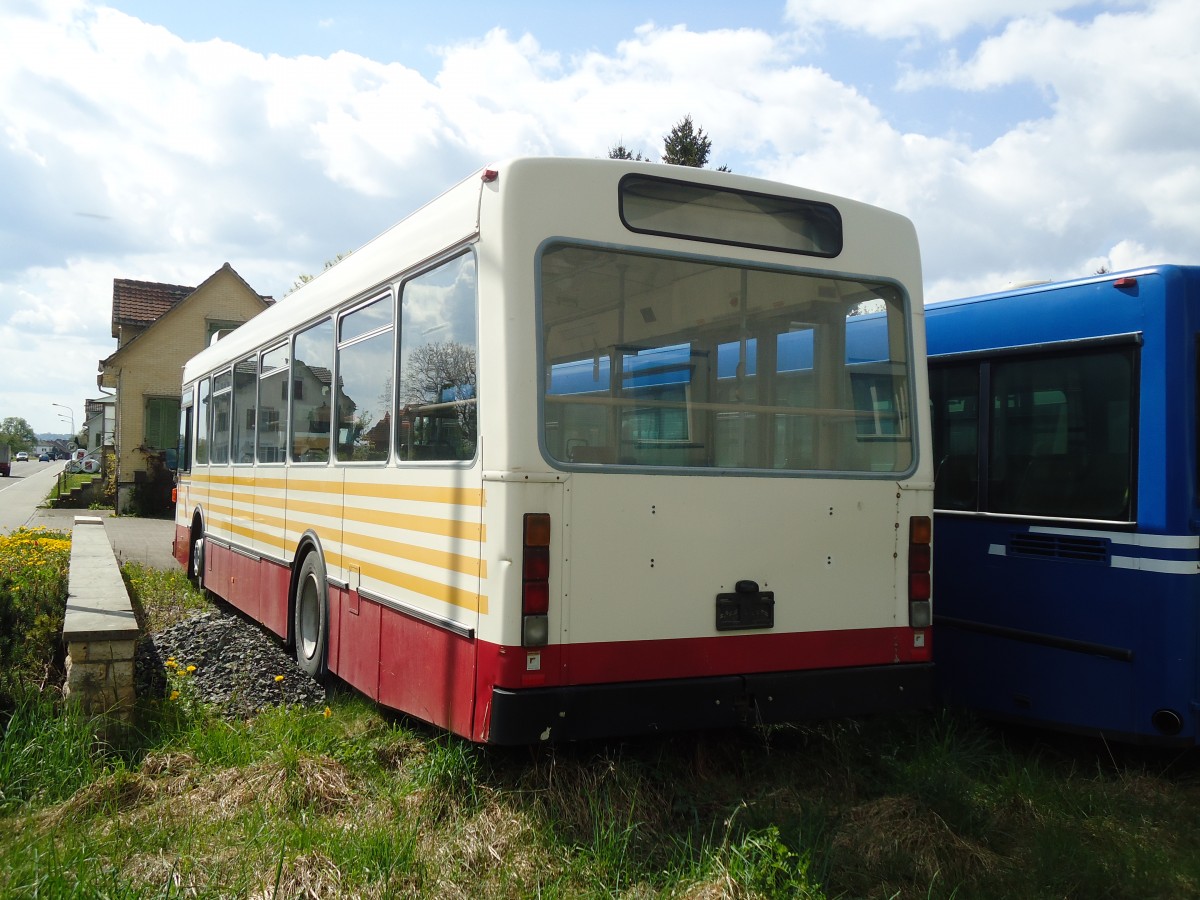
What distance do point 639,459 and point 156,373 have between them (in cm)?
3203

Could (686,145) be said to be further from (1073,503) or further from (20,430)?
(20,430)

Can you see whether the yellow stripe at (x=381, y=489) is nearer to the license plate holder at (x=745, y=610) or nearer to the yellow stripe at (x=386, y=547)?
the yellow stripe at (x=386, y=547)

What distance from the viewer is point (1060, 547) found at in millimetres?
6020

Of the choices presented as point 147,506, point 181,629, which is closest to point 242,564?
point 181,629

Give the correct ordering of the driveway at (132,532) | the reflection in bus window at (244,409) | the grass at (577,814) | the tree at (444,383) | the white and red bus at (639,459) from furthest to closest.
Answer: the driveway at (132,532) → the reflection in bus window at (244,409) → the tree at (444,383) → the white and red bus at (639,459) → the grass at (577,814)

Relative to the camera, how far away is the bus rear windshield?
4812 mm

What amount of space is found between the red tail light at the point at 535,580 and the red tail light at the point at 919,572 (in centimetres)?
204

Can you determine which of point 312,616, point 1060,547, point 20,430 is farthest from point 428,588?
point 20,430

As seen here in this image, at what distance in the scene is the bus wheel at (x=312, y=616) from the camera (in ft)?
22.7

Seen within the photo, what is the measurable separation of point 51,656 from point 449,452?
3328mm

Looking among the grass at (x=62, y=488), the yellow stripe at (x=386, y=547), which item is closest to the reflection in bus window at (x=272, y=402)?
the yellow stripe at (x=386, y=547)

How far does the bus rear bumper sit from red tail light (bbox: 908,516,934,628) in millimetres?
247

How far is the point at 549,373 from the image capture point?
15.5 ft

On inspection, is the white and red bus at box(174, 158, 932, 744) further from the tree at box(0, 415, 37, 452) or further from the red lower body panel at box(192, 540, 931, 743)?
the tree at box(0, 415, 37, 452)
